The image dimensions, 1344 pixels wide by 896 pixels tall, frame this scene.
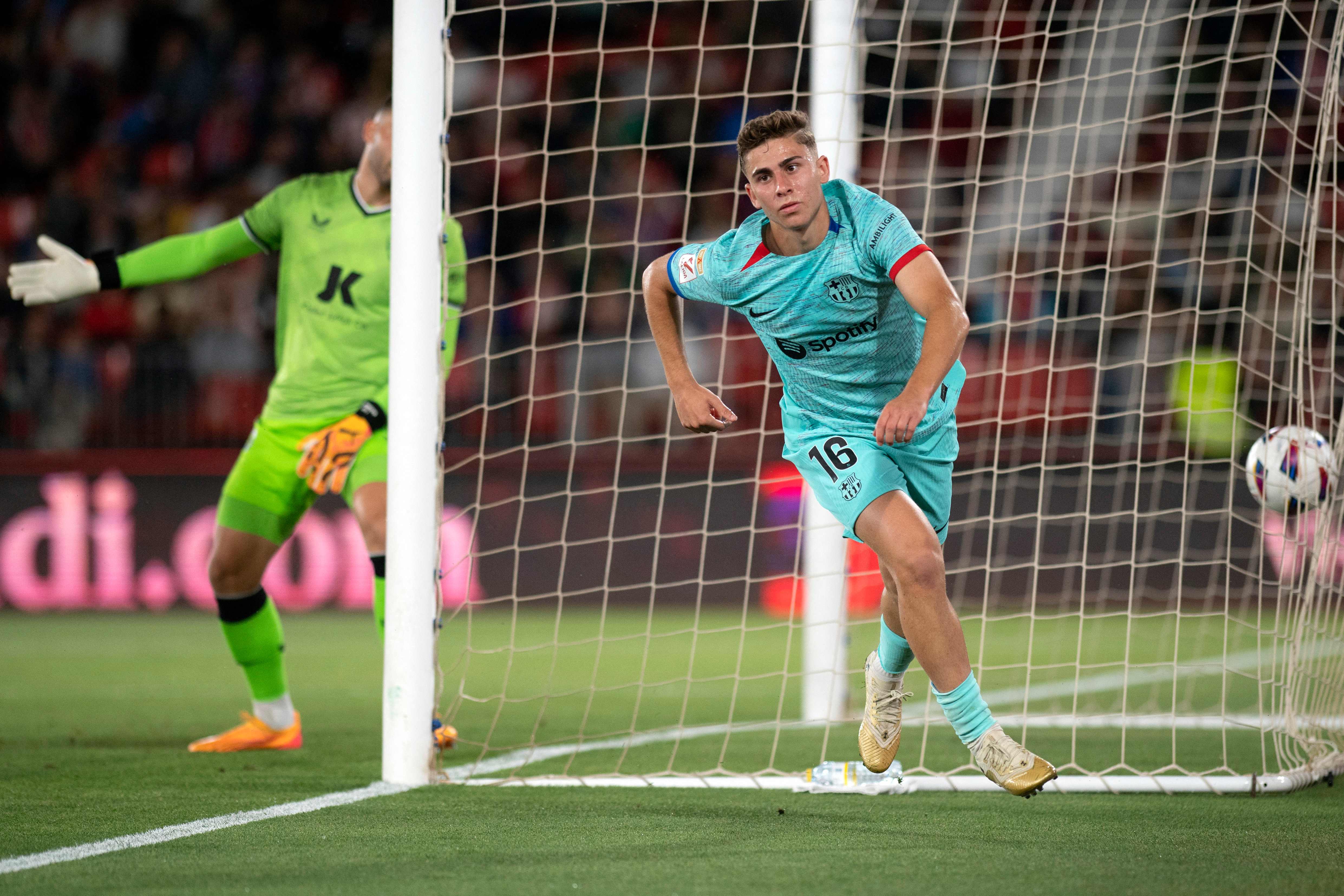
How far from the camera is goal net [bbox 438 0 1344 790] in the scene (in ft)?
21.0

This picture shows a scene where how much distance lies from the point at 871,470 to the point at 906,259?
1.80 ft

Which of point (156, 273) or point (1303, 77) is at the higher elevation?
point (1303, 77)

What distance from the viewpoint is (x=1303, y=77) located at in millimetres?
5441

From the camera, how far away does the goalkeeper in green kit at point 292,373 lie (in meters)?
5.39

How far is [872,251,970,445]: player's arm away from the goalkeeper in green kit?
237 centimetres

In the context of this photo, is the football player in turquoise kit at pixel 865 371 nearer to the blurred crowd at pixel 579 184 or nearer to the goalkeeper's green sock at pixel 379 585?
the goalkeeper's green sock at pixel 379 585

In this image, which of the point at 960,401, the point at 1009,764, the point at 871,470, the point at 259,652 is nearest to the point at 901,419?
the point at 871,470

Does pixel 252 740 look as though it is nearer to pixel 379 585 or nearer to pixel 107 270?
pixel 379 585

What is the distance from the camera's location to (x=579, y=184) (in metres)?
13.1

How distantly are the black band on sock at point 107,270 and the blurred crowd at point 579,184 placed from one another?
4.90 m

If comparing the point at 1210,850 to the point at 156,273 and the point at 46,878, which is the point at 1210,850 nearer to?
the point at 46,878

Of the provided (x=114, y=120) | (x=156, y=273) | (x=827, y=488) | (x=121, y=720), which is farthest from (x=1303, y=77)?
(x=114, y=120)

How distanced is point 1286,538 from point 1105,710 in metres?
2.00

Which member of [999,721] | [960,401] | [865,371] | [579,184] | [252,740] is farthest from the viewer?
[579,184]
